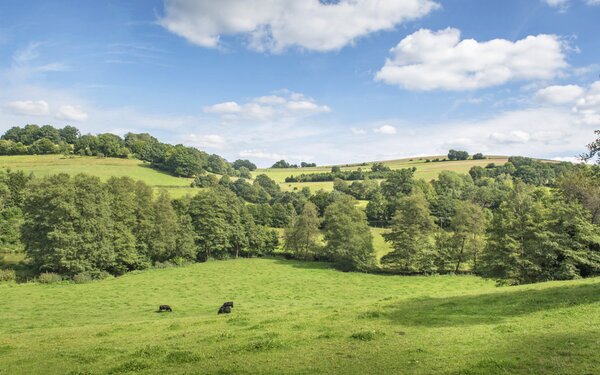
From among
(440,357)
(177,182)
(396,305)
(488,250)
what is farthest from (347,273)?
(177,182)

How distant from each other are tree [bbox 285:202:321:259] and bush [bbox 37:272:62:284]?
45859 mm

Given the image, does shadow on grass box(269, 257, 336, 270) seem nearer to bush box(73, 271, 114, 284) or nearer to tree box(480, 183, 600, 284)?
bush box(73, 271, 114, 284)

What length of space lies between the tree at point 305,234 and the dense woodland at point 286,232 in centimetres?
23

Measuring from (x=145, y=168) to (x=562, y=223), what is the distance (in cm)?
13699

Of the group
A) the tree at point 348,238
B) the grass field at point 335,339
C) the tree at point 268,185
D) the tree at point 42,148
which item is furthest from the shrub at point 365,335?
the tree at point 42,148

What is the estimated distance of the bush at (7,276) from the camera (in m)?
52.0

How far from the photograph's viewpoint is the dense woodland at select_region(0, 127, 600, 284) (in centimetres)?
3912

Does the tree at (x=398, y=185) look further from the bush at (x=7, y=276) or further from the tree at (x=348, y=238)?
the bush at (x=7, y=276)

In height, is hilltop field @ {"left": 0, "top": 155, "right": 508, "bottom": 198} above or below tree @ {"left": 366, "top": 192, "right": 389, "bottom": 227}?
above

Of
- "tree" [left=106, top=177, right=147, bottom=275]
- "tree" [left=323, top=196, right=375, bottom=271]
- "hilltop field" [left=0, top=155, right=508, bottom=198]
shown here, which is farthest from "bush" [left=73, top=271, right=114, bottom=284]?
"hilltop field" [left=0, top=155, right=508, bottom=198]

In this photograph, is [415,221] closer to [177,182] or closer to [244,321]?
[244,321]

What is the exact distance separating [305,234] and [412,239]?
24788 millimetres

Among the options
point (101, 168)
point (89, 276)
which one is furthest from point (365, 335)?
point (101, 168)

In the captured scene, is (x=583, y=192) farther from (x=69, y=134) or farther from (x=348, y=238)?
(x=69, y=134)
